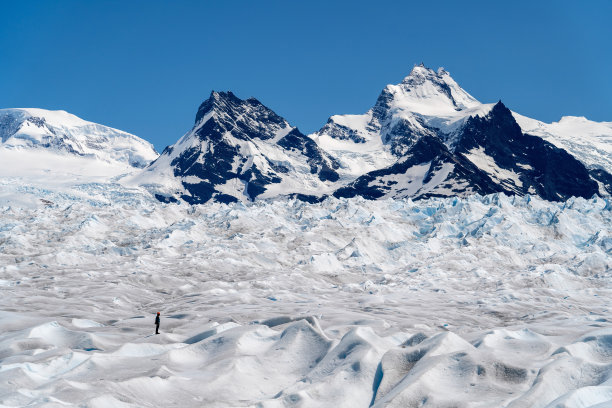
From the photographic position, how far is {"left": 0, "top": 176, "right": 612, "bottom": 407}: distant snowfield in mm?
23422

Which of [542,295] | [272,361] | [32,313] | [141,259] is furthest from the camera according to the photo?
[141,259]

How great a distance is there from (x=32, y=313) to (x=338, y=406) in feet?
133

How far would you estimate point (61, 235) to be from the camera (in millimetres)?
108375

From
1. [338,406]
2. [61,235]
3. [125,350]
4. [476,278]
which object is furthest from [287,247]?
[338,406]

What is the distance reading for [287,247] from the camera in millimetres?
105375

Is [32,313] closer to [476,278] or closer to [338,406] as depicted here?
[338,406]

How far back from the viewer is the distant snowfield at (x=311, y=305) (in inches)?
922

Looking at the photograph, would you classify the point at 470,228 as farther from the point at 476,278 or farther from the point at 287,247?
the point at 287,247

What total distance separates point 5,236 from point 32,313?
62249 mm

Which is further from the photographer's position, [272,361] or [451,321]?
[451,321]

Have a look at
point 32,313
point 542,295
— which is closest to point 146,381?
point 32,313

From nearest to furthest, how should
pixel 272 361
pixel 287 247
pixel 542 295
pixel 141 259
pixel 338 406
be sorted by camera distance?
pixel 338 406 < pixel 272 361 < pixel 542 295 < pixel 141 259 < pixel 287 247

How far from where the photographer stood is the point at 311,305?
63.0 metres

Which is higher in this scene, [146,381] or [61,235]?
[61,235]
